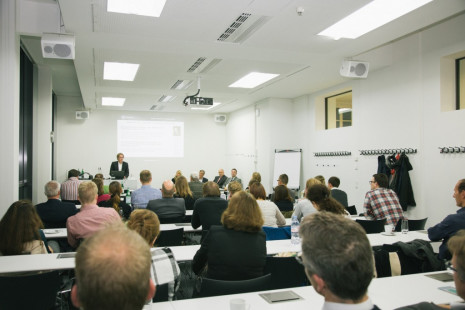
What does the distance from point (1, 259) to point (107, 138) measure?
9.97m

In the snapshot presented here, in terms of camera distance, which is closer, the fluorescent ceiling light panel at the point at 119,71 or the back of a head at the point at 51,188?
the back of a head at the point at 51,188

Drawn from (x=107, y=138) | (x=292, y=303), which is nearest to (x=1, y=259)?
(x=292, y=303)

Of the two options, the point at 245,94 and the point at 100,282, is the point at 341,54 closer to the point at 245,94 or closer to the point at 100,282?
the point at 245,94

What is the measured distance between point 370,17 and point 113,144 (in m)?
9.92

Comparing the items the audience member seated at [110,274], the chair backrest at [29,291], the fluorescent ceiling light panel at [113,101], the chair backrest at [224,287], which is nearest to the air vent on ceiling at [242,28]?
the chair backrest at [224,287]

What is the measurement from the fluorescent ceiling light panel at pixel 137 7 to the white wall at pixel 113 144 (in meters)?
8.63

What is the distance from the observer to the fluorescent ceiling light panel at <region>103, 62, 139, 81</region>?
6766mm

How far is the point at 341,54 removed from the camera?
5977 mm

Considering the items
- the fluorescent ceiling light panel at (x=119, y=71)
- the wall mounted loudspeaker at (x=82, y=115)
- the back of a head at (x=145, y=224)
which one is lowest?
the back of a head at (x=145, y=224)

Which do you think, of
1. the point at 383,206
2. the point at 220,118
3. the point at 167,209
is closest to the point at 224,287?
the point at 167,209

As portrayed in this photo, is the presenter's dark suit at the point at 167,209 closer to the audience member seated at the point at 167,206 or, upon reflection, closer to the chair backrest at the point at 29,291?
the audience member seated at the point at 167,206

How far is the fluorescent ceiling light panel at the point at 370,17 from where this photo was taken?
412cm

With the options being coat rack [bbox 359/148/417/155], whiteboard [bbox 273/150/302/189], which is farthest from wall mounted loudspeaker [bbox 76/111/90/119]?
coat rack [bbox 359/148/417/155]

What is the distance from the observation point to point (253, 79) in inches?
309
